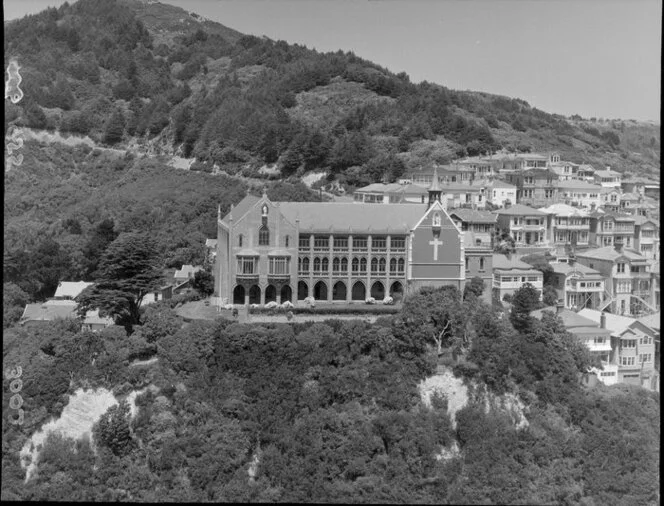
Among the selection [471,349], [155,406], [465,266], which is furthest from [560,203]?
[155,406]

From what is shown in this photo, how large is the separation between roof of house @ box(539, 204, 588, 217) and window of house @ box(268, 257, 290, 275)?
1210 cm

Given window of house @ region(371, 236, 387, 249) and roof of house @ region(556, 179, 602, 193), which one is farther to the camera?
roof of house @ region(556, 179, 602, 193)

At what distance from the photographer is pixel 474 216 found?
26.1 meters

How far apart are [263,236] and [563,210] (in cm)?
1328

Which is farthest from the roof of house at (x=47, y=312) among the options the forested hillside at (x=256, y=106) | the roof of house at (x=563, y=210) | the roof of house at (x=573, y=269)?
the forested hillside at (x=256, y=106)

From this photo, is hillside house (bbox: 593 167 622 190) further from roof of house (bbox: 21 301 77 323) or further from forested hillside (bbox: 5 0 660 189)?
roof of house (bbox: 21 301 77 323)

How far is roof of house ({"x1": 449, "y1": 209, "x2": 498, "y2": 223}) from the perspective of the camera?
84.7ft

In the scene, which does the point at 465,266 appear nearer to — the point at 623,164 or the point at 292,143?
the point at 292,143

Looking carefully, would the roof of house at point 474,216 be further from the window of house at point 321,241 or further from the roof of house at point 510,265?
the window of house at point 321,241

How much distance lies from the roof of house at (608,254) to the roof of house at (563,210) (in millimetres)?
1635

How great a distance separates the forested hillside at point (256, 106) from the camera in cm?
4097

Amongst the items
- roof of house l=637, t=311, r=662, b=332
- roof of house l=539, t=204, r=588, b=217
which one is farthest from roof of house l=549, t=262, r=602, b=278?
roof of house l=539, t=204, r=588, b=217

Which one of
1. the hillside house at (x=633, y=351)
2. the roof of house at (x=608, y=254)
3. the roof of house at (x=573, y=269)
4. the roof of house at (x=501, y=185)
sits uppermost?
the roof of house at (x=501, y=185)

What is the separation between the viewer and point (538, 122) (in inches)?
2199
